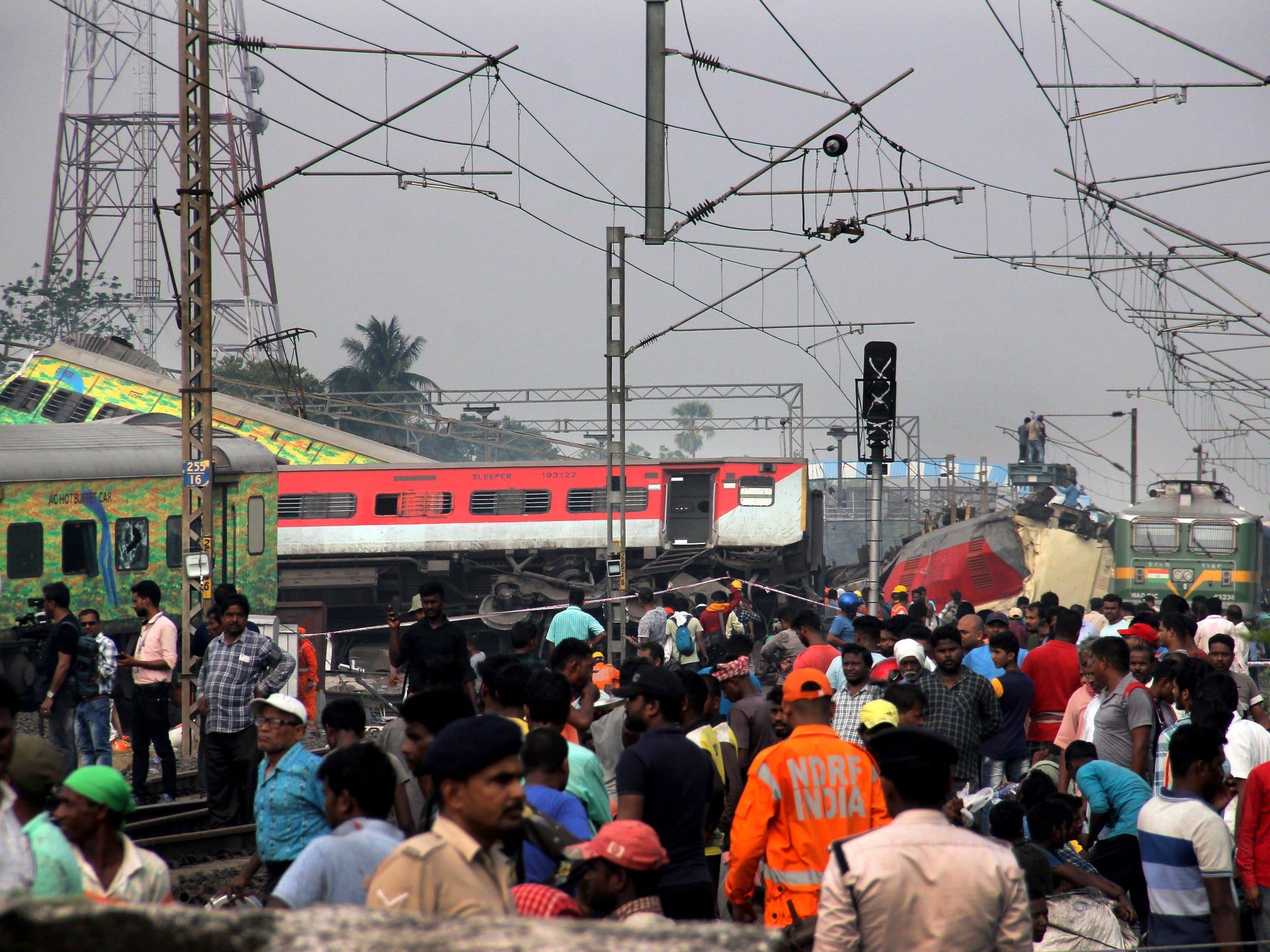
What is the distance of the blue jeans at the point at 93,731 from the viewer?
38.1 feet

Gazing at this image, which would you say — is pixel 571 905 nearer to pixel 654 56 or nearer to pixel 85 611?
pixel 85 611

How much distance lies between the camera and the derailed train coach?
109 feet

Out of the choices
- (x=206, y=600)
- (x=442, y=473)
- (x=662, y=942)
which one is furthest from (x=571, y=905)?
(x=442, y=473)

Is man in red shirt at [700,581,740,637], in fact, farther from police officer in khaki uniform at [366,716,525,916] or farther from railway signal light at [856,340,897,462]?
police officer in khaki uniform at [366,716,525,916]

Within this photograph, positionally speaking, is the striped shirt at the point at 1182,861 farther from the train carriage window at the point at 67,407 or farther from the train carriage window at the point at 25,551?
the train carriage window at the point at 67,407

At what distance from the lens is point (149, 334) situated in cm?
6794

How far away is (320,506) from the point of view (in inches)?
1315

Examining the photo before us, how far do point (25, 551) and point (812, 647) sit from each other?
12075 mm

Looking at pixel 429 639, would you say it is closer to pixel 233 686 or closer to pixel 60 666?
pixel 233 686

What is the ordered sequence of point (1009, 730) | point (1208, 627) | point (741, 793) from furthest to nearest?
point (1208, 627) < point (1009, 730) < point (741, 793)

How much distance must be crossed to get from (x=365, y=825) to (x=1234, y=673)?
797 centimetres

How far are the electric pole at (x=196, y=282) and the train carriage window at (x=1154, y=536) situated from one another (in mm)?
22737

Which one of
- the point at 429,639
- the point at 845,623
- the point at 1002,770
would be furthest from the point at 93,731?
the point at 845,623

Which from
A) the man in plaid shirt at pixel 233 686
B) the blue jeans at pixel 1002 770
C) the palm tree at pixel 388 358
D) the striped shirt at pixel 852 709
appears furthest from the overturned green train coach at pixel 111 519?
the palm tree at pixel 388 358
